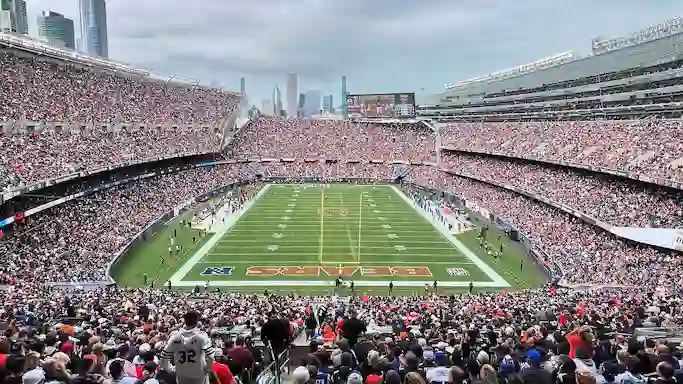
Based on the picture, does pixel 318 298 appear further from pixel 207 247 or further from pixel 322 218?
pixel 322 218

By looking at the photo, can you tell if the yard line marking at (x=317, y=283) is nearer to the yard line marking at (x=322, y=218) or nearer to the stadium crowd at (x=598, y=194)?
the yard line marking at (x=322, y=218)

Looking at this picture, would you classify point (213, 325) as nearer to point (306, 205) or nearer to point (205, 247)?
point (205, 247)

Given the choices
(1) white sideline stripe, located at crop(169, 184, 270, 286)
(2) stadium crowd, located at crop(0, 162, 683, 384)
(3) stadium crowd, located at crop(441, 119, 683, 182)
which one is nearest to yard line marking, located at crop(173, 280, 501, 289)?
(1) white sideline stripe, located at crop(169, 184, 270, 286)

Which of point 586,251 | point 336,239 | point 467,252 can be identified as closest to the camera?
point 586,251

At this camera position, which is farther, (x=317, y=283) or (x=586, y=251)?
(x=586, y=251)

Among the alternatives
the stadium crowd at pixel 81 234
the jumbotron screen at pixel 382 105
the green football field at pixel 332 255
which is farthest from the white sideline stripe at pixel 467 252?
the jumbotron screen at pixel 382 105

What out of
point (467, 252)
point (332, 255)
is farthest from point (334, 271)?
point (467, 252)
